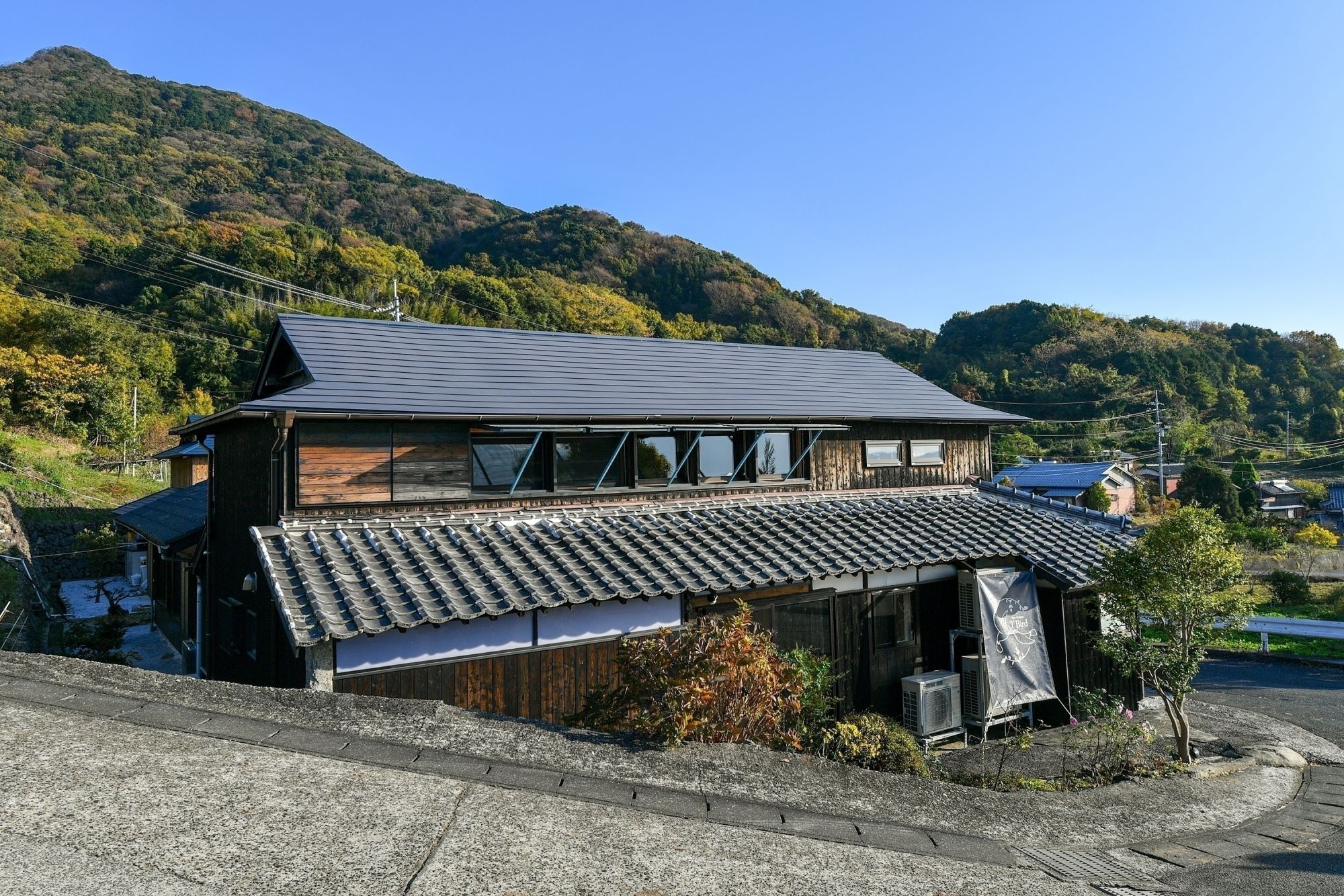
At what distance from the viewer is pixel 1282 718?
39.8 ft

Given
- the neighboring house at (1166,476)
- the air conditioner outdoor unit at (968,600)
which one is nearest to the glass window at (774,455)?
the air conditioner outdoor unit at (968,600)

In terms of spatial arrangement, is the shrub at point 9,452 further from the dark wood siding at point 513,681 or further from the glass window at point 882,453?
the glass window at point 882,453

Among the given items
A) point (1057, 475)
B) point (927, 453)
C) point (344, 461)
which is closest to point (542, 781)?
point (344, 461)

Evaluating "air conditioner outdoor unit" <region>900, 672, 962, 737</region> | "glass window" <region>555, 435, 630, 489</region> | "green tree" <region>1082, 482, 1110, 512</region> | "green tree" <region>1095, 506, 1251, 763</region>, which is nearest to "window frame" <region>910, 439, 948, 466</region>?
"air conditioner outdoor unit" <region>900, 672, 962, 737</region>

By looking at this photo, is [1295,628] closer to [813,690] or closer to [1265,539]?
[1265,539]

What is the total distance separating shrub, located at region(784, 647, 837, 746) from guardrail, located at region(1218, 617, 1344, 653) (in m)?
12.3

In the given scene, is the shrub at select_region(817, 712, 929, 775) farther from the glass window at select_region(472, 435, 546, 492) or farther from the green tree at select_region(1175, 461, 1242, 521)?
the green tree at select_region(1175, 461, 1242, 521)

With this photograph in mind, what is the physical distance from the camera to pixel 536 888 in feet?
11.0

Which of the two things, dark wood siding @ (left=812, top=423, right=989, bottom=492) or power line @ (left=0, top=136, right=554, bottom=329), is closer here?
dark wood siding @ (left=812, top=423, right=989, bottom=492)

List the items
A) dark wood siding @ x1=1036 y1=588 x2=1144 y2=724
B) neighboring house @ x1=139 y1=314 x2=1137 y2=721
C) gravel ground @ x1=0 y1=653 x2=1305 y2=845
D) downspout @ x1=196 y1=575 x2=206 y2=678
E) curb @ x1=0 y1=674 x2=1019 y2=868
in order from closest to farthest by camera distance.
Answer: curb @ x1=0 y1=674 x2=1019 y2=868 < gravel ground @ x1=0 y1=653 x2=1305 y2=845 < neighboring house @ x1=139 y1=314 x2=1137 y2=721 < dark wood siding @ x1=1036 y1=588 x2=1144 y2=724 < downspout @ x1=196 y1=575 x2=206 y2=678

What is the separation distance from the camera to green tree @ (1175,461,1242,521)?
104ft

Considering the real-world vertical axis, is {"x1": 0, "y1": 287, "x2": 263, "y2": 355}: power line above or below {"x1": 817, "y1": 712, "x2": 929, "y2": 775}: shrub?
above

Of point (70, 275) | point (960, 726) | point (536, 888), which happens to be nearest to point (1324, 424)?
point (960, 726)

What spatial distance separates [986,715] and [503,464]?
7.83 metres
